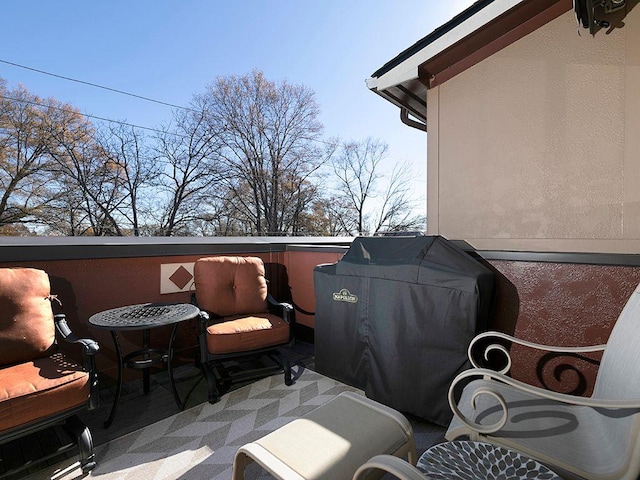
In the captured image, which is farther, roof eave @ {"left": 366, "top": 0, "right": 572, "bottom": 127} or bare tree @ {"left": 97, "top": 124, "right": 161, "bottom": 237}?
bare tree @ {"left": 97, "top": 124, "right": 161, "bottom": 237}

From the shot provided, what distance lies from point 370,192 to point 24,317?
15184 mm

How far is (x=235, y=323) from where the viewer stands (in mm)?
2781

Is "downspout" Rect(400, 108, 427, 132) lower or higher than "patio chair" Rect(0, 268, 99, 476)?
higher

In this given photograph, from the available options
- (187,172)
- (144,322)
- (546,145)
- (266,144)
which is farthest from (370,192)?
(144,322)

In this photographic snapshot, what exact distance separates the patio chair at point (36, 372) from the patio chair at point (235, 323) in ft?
2.82

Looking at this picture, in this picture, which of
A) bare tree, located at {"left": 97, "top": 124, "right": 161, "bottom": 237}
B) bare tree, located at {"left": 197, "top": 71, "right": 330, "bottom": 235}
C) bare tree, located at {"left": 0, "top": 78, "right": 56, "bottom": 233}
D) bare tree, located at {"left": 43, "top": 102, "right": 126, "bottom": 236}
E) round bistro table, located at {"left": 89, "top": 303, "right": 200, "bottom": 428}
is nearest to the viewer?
round bistro table, located at {"left": 89, "top": 303, "right": 200, "bottom": 428}

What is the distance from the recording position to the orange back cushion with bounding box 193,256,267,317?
10.1ft

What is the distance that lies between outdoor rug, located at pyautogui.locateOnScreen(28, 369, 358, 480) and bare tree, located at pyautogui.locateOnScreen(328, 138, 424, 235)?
1230 centimetres

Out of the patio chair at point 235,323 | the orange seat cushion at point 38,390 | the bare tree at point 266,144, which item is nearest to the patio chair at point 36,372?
the orange seat cushion at point 38,390

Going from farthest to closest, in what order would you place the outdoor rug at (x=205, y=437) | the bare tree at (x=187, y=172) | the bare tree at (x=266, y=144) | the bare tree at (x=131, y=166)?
the bare tree at (x=266, y=144) → the bare tree at (x=187, y=172) → the bare tree at (x=131, y=166) → the outdoor rug at (x=205, y=437)

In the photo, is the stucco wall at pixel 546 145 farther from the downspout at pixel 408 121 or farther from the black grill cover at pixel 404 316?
the downspout at pixel 408 121

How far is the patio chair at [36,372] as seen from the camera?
1.55 m

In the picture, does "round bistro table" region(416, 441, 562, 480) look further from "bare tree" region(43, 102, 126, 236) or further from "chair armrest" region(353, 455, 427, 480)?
"bare tree" region(43, 102, 126, 236)

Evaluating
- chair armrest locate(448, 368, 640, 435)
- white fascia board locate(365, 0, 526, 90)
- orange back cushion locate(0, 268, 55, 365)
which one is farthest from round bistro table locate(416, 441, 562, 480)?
white fascia board locate(365, 0, 526, 90)
